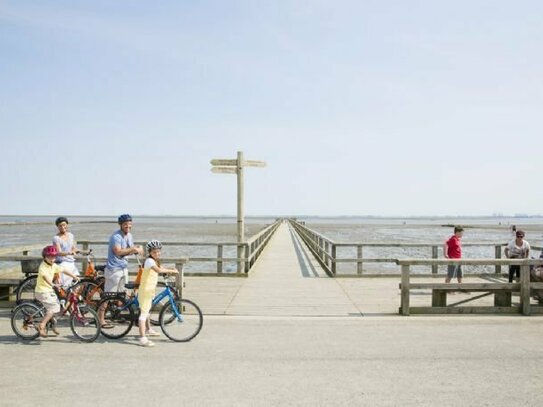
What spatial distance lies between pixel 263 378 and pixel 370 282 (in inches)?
337

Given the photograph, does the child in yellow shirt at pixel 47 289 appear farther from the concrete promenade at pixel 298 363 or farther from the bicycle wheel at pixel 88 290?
the bicycle wheel at pixel 88 290

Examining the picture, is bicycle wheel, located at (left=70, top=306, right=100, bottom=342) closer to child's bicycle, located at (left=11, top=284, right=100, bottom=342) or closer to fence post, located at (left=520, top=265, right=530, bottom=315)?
child's bicycle, located at (left=11, top=284, right=100, bottom=342)

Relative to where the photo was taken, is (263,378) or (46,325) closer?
(263,378)

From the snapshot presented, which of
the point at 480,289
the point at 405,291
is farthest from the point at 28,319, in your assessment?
the point at 480,289

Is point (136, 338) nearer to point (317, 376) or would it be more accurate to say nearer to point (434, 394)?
point (317, 376)

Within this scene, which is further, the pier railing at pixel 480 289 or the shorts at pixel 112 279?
the pier railing at pixel 480 289

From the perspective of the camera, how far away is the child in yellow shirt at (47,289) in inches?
289

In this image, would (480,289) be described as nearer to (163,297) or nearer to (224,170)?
(163,297)

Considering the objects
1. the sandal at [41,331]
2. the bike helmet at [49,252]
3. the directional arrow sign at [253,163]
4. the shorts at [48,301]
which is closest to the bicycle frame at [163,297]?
the shorts at [48,301]

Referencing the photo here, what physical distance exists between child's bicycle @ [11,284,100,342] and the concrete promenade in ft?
0.56

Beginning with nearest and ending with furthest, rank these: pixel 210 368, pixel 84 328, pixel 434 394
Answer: pixel 434 394, pixel 210 368, pixel 84 328

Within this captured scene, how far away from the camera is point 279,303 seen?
10.5 meters

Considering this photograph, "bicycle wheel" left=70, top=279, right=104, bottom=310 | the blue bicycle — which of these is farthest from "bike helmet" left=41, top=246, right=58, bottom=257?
the blue bicycle

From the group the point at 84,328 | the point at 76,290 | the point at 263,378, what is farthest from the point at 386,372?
the point at 76,290
